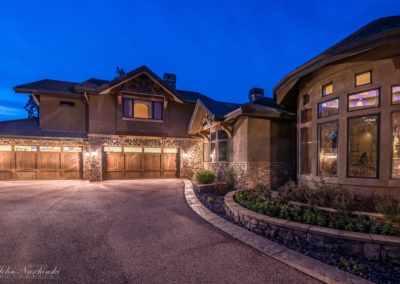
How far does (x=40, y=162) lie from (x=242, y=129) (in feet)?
38.2

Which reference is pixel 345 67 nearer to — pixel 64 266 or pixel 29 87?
pixel 64 266

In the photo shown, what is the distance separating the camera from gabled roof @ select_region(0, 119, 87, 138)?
10297mm

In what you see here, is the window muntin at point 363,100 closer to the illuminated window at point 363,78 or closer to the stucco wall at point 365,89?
the stucco wall at point 365,89

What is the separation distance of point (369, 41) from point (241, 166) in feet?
18.0

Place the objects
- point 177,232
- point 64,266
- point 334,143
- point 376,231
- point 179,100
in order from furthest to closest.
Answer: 1. point 179,100
2. point 334,143
3. point 177,232
4. point 376,231
5. point 64,266

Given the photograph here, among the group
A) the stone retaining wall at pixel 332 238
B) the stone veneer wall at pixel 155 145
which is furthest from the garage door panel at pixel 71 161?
the stone retaining wall at pixel 332 238

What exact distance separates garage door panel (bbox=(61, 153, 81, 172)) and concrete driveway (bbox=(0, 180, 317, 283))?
6.16 meters

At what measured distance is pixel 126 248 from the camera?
3297mm

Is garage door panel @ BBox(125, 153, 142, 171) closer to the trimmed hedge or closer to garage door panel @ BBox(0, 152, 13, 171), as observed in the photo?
garage door panel @ BBox(0, 152, 13, 171)

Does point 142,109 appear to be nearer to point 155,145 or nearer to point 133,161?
point 155,145

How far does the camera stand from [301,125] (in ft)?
22.6

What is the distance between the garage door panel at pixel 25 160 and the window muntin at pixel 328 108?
14381mm

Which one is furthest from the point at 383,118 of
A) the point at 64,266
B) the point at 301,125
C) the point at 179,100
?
the point at 179,100

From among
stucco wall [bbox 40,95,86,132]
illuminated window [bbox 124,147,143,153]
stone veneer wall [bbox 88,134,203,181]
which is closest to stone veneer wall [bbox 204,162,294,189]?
stone veneer wall [bbox 88,134,203,181]
